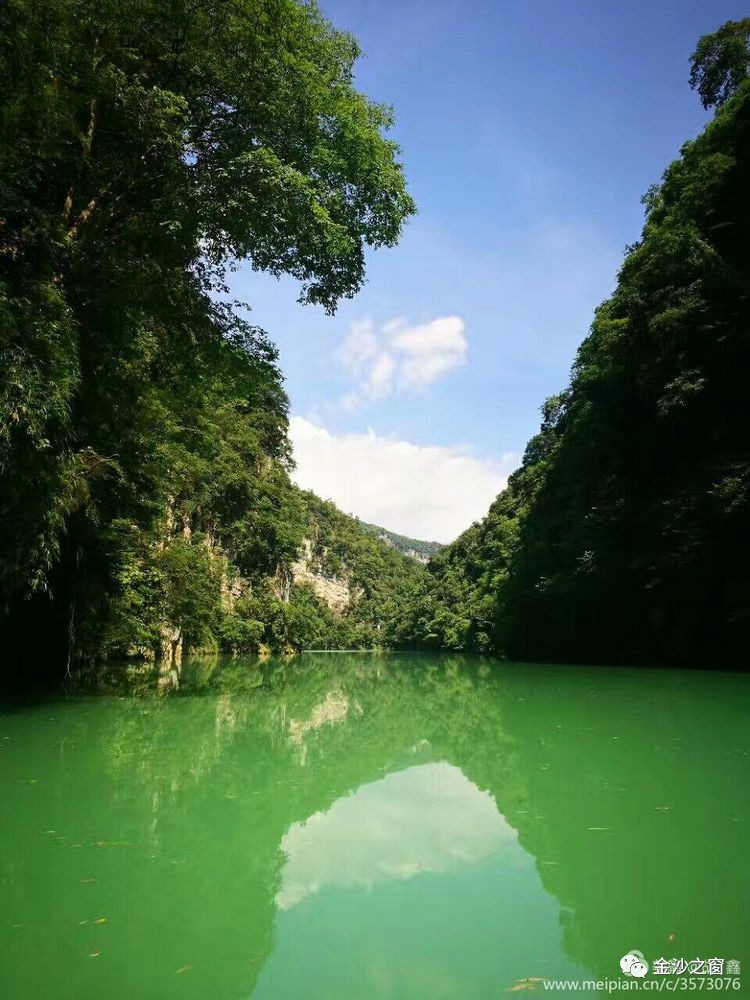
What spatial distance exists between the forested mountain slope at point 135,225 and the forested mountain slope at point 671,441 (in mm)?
12809

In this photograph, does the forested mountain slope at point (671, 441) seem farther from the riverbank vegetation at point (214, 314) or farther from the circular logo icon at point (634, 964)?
the circular logo icon at point (634, 964)

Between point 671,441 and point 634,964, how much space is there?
2179 centimetres

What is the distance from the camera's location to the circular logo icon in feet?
8.30

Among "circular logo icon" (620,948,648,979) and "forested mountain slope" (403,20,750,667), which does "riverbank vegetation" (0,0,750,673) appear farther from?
"circular logo icon" (620,948,648,979)

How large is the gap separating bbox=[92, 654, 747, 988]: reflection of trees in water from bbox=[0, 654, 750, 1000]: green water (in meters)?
0.02

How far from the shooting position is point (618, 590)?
24047mm

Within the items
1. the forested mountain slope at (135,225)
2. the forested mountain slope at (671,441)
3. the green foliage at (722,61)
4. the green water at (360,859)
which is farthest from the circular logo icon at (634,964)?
the green foliage at (722,61)

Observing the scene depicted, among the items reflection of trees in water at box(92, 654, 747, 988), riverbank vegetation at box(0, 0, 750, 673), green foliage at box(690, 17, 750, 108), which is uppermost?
green foliage at box(690, 17, 750, 108)

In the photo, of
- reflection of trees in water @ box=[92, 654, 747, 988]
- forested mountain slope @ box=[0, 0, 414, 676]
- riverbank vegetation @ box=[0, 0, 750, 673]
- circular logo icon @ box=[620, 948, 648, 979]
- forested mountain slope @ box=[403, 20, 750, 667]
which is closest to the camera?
circular logo icon @ box=[620, 948, 648, 979]

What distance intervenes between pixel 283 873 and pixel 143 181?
31.0ft

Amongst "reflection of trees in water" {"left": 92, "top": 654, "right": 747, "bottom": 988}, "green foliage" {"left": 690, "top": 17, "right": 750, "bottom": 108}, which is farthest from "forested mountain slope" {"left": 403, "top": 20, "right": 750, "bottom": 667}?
"reflection of trees in water" {"left": 92, "top": 654, "right": 747, "bottom": 988}

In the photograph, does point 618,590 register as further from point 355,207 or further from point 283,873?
point 283,873

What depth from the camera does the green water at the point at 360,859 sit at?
2604mm

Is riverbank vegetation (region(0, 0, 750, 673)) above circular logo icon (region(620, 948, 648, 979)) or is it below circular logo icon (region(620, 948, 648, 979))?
above
